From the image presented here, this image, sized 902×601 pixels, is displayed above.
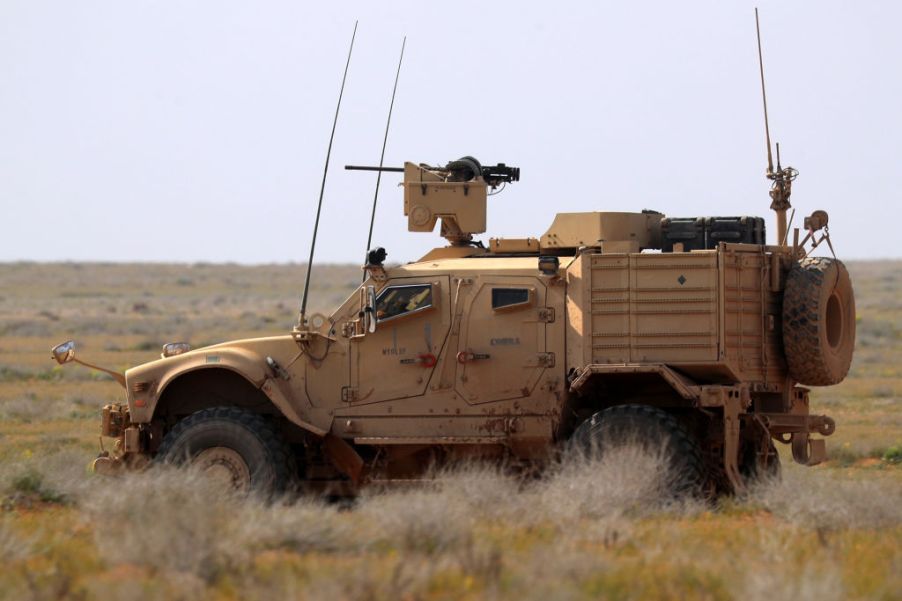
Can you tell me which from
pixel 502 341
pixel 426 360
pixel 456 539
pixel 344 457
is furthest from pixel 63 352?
pixel 456 539

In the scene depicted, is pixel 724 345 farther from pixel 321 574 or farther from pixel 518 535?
pixel 321 574

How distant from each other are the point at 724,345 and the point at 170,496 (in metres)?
4.51

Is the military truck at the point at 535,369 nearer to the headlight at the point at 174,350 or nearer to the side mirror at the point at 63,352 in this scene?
the side mirror at the point at 63,352

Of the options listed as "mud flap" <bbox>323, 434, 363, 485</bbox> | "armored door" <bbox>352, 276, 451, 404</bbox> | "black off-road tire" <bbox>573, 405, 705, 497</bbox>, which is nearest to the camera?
"black off-road tire" <bbox>573, 405, 705, 497</bbox>

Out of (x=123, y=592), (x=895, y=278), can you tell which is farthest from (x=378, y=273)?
(x=895, y=278)

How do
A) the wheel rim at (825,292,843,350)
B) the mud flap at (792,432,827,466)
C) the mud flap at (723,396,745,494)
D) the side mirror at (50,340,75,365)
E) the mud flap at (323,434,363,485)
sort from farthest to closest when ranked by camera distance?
the side mirror at (50,340,75,365) → the wheel rim at (825,292,843,350) → the mud flap at (323,434,363,485) → the mud flap at (792,432,827,466) → the mud flap at (723,396,745,494)

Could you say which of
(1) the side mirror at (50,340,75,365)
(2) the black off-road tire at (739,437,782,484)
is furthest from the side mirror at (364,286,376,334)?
(2) the black off-road tire at (739,437,782,484)

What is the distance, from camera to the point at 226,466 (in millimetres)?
12016

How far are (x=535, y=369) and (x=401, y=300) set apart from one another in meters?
1.27

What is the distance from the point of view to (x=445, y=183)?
13070 mm

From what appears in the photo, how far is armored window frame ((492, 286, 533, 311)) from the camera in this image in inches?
472

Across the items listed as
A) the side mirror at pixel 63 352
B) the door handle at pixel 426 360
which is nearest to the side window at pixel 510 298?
the door handle at pixel 426 360

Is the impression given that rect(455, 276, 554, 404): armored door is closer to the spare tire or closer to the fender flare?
the fender flare

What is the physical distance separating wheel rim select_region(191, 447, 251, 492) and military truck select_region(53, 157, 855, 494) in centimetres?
1
